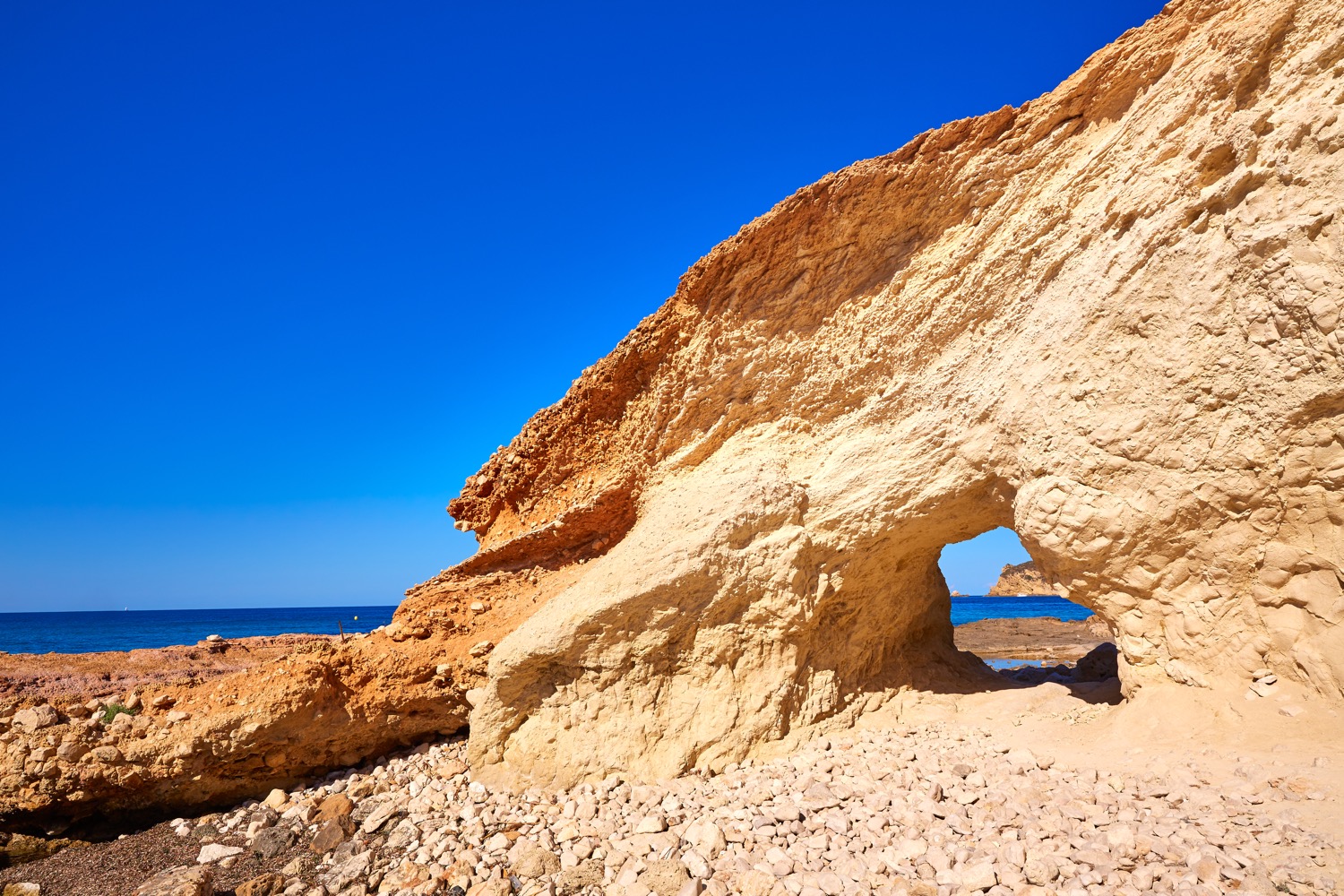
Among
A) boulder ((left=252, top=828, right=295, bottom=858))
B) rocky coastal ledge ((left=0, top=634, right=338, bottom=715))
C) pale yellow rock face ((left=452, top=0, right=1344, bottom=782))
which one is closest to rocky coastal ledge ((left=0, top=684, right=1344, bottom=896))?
boulder ((left=252, top=828, right=295, bottom=858))

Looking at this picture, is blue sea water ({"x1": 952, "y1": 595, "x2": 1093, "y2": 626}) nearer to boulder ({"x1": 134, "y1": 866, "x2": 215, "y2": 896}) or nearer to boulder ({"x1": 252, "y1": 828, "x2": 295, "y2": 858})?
boulder ({"x1": 252, "y1": 828, "x2": 295, "y2": 858})

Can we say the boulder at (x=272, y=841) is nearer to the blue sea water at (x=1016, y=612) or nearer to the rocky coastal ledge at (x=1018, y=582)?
the blue sea water at (x=1016, y=612)

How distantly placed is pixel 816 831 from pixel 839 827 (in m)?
0.18

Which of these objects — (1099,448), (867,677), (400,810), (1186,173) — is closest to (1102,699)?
(867,677)

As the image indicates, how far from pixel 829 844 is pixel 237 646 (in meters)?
9.99

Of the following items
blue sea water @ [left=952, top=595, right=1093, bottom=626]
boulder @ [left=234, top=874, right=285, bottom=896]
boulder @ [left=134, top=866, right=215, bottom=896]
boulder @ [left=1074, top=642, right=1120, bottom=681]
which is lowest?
blue sea water @ [left=952, top=595, right=1093, bottom=626]

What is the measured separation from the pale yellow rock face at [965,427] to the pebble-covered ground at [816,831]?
0.59 meters

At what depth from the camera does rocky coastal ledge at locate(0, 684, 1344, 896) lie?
3.72m

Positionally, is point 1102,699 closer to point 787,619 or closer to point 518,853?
point 787,619

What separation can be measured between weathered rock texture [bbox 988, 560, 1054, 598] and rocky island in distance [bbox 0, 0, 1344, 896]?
266ft

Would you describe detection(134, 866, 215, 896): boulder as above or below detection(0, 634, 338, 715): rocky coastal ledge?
below

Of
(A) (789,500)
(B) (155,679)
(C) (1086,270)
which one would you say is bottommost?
(B) (155,679)

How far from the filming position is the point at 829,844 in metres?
4.68

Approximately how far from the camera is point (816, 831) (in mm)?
4887
